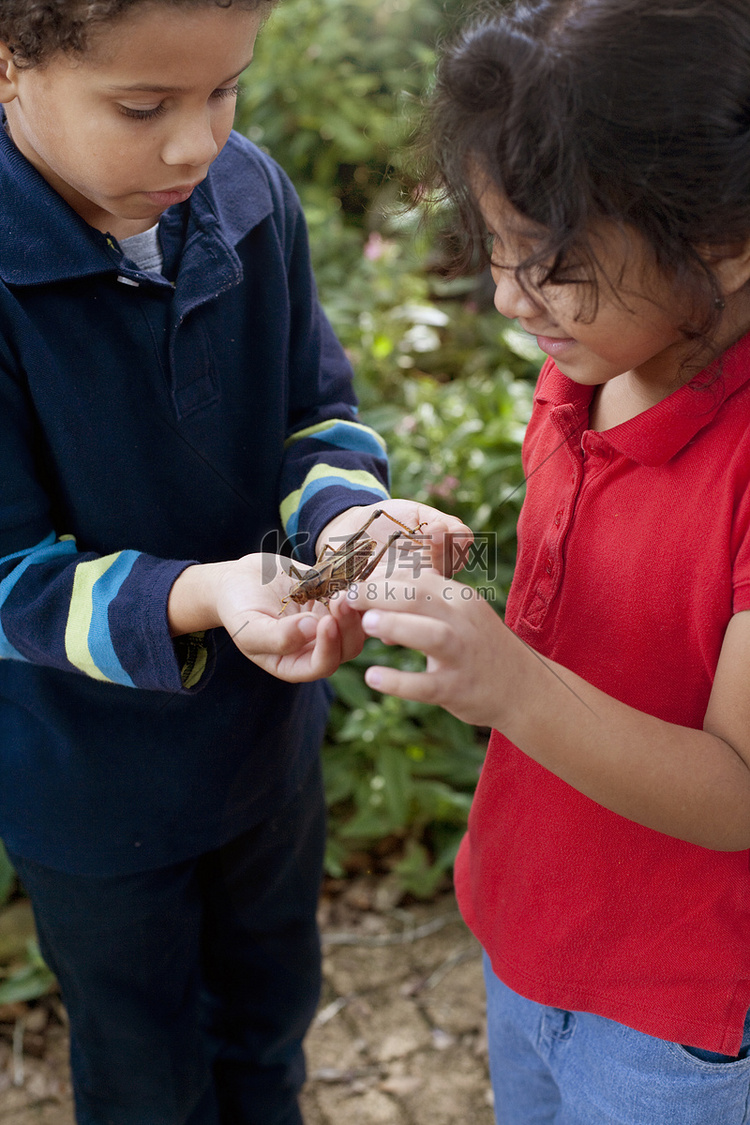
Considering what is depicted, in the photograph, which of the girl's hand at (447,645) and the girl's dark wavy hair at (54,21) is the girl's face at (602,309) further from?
the girl's dark wavy hair at (54,21)

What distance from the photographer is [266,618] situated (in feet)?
3.71

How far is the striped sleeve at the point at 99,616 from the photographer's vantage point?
1.24 meters

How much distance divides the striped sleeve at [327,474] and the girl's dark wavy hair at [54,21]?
680 millimetres

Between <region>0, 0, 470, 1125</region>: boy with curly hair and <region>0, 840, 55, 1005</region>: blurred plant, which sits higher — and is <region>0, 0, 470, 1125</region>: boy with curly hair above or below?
above

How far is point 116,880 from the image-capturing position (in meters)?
1.52

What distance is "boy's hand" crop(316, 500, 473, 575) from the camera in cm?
122

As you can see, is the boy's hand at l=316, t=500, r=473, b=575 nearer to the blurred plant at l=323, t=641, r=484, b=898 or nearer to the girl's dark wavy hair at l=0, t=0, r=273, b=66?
the girl's dark wavy hair at l=0, t=0, r=273, b=66

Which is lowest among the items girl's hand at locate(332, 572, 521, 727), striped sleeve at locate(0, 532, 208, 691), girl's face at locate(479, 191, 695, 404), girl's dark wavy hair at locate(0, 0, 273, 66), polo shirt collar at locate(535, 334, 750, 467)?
striped sleeve at locate(0, 532, 208, 691)

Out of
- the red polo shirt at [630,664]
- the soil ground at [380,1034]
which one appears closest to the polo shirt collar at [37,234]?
the red polo shirt at [630,664]

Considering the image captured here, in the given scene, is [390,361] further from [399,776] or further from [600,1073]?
[600,1073]

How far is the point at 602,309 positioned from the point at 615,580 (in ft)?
1.11

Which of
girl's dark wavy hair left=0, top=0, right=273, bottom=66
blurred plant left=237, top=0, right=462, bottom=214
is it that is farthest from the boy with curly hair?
blurred plant left=237, top=0, right=462, bottom=214

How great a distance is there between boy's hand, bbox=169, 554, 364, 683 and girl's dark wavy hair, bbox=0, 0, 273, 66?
2.12 ft

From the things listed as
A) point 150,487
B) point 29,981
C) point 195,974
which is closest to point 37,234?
point 150,487
